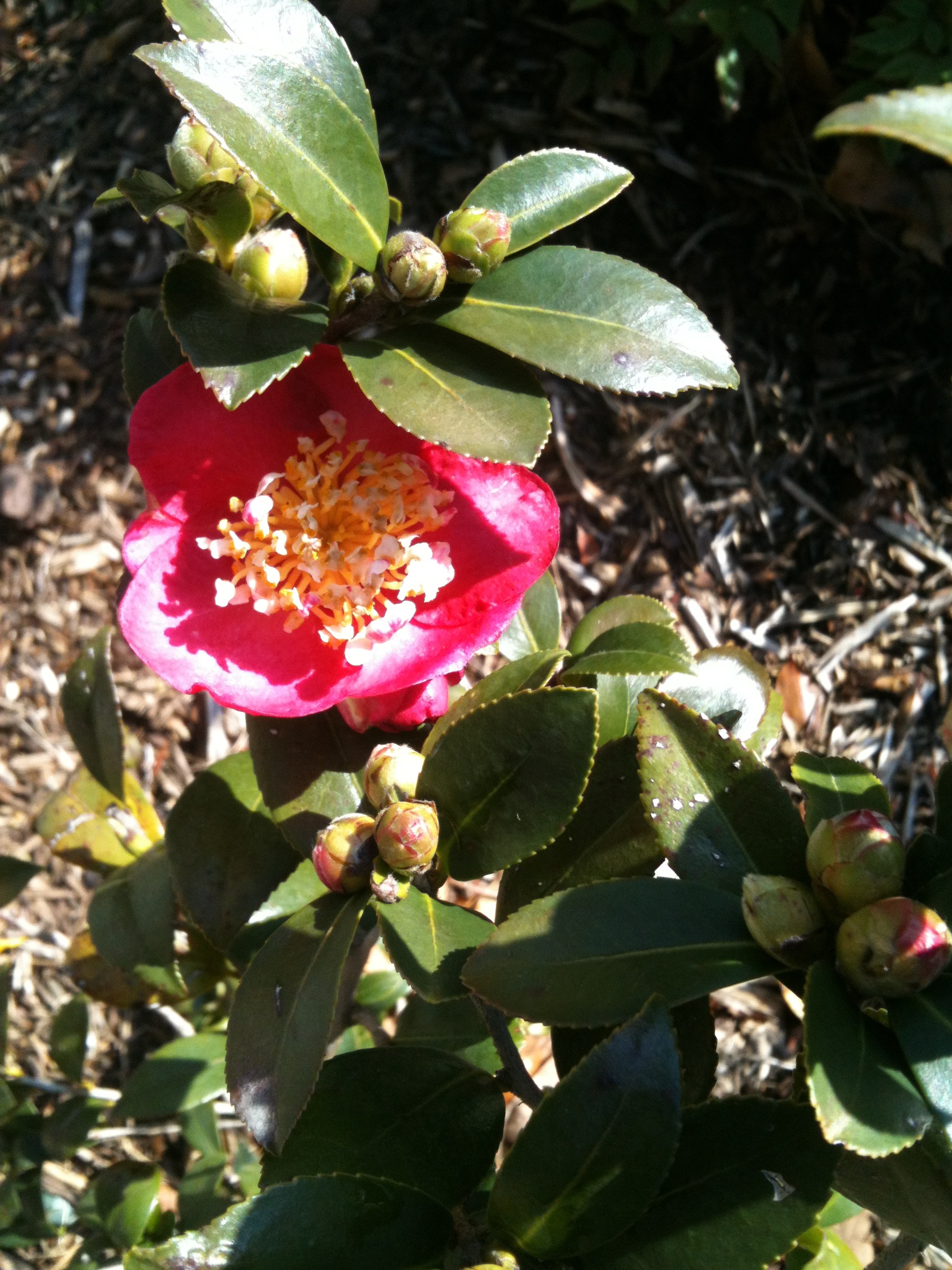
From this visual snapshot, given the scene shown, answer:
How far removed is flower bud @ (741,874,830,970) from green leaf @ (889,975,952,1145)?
0.20 feet

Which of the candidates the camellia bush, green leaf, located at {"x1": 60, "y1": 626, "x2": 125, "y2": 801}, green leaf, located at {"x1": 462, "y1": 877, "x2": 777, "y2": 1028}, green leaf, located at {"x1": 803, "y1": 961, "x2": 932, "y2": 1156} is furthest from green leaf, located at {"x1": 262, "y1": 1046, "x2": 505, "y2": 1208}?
green leaf, located at {"x1": 60, "y1": 626, "x2": 125, "y2": 801}

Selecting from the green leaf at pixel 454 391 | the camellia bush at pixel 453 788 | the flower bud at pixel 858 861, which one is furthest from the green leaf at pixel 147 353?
the flower bud at pixel 858 861

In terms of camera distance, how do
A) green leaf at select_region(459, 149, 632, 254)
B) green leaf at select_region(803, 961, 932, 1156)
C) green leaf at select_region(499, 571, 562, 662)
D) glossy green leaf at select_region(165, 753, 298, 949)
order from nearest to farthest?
green leaf at select_region(803, 961, 932, 1156) → green leaf at select_region(459, 149, 632, 254) → glossy green leaf at select_region(165, 753, 298, 949) → green leaf at select_region(499, 571, 562, 662)

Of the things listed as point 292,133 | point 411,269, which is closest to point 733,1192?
point 411,269

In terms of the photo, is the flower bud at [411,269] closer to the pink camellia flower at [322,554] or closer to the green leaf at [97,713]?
the pink camellia flower at [322,554]

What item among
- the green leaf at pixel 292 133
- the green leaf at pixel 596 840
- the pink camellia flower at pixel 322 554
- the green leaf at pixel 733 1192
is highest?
the green leaf at pixel 292 133

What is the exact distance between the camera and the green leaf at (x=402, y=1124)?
83 cm

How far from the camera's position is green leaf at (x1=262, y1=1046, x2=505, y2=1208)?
2.72 ft

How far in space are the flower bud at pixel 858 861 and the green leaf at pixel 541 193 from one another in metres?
0.50

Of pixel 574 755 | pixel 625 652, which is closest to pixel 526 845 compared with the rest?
pixel 574 755

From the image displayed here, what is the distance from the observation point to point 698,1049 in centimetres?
84

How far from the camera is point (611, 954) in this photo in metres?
0.69

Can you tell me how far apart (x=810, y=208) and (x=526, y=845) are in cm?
193

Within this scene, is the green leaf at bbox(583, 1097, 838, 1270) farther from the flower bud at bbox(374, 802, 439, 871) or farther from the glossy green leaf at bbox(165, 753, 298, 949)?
the glossy green leaf at bbox(165, 753, 298, 949)
